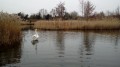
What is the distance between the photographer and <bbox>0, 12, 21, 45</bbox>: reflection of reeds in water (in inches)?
532

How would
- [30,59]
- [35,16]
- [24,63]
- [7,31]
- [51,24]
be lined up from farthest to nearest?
[35,16] < [51,24] < [7,31] < [30,59] < [24,63]

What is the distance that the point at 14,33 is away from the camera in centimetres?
1505

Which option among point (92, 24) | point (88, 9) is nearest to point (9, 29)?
point (92, 24)

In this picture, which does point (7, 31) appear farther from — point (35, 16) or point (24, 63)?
point (35, 16)

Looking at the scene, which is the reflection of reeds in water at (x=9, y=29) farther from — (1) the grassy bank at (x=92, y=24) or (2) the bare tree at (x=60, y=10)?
(2) the bare tree at (x=60, y=10)

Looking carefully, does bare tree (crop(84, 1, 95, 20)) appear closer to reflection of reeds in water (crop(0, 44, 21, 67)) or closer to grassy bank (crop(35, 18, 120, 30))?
grassy bank (crop(35, 18, 120, 30))

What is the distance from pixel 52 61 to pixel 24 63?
4.04 ft

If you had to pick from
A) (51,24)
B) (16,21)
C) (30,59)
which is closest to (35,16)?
(51,24)

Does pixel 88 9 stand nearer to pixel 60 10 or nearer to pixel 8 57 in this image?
pixel 60 10

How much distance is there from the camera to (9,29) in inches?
562

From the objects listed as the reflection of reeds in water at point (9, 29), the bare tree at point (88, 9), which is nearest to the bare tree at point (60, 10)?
the bare tree at point (88, 9)

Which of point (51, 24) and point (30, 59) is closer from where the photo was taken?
point (30, 59)

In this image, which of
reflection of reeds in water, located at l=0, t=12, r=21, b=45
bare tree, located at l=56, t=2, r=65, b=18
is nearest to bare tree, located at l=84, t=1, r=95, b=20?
bare tree, located at l=56, t=2, r=65, b=18

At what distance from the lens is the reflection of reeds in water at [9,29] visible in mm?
13515
